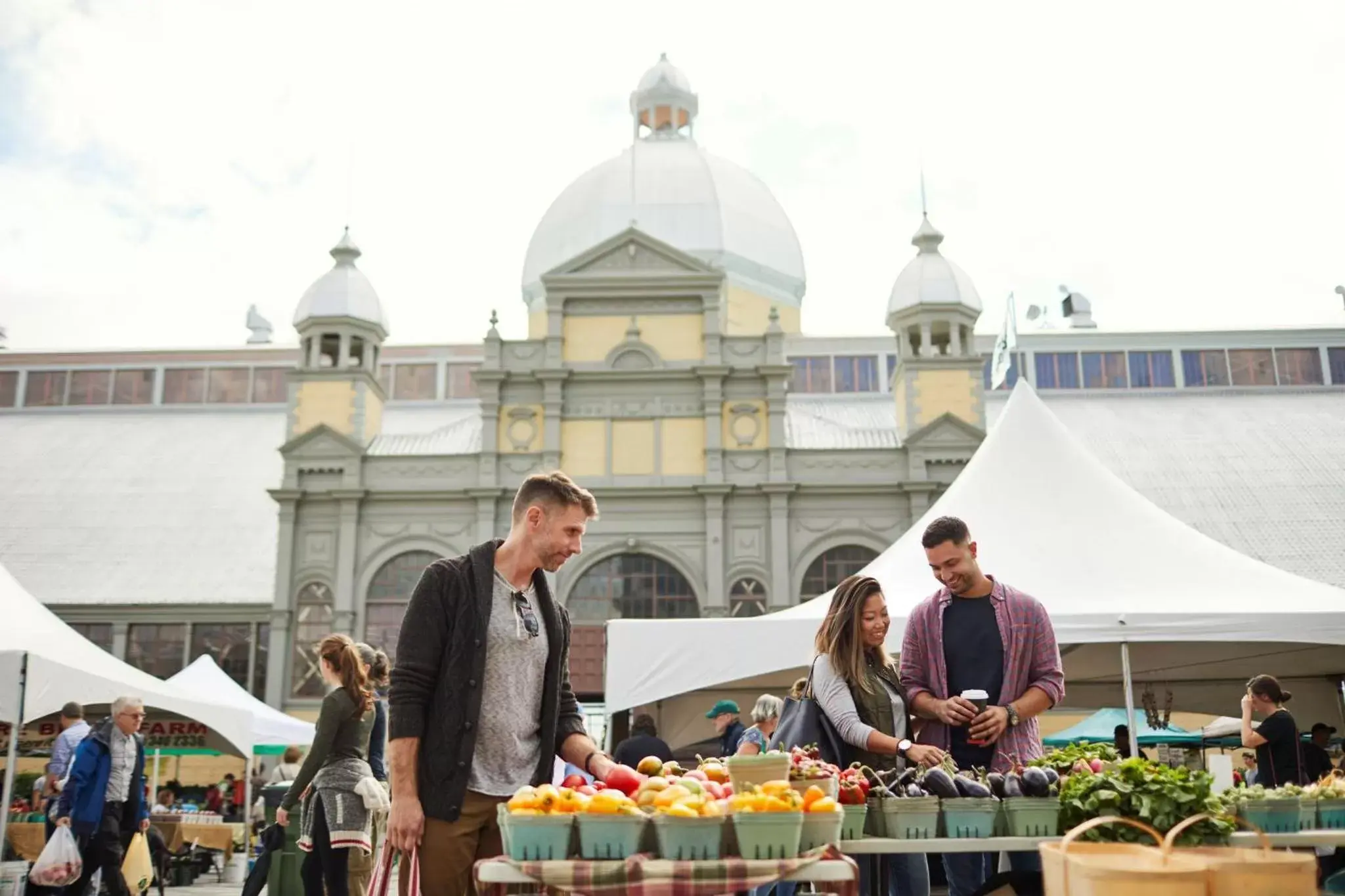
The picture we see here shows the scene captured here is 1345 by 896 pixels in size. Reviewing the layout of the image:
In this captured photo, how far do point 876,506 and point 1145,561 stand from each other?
1829cm

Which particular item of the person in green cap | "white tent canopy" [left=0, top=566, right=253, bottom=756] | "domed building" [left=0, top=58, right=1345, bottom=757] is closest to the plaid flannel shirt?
the person in green cap

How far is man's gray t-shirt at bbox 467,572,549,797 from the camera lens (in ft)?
14.9

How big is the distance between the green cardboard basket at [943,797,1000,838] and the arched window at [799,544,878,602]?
24509 millimetres

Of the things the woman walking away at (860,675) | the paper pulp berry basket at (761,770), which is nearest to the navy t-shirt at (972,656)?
the woman walking away at (860,675)

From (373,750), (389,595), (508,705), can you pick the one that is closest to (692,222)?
(389,595)

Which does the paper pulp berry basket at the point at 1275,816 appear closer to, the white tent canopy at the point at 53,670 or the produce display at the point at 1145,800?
the produce display at the point at 1145,800

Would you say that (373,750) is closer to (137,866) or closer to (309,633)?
(137,866)

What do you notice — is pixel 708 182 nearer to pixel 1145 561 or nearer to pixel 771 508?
pixel 771 508

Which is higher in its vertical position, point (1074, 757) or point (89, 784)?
point (1074, 757)

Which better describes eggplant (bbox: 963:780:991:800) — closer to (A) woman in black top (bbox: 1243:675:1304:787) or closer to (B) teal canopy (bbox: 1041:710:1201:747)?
(A) woman in black top (bbox: 1243:675:1304:787)

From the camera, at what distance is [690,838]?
3723 mm

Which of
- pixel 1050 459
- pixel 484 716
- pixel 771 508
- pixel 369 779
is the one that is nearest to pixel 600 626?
pixel 771 508

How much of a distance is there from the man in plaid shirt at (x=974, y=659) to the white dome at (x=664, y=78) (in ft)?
132

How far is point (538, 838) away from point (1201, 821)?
90.1 inches
